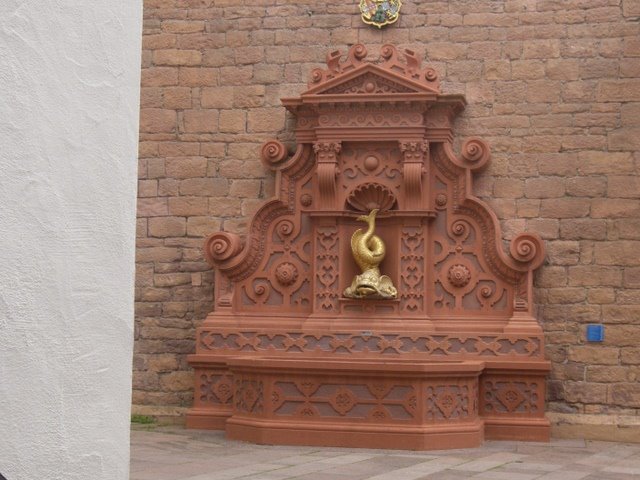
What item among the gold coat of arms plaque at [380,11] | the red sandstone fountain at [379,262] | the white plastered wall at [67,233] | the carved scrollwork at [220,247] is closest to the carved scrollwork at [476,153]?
the red sandstone fountain at [379,262]

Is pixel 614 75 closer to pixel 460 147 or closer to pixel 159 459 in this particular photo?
pixel 460 147

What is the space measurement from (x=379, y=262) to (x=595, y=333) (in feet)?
6.16

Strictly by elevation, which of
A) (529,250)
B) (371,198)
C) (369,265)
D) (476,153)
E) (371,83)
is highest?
(371,83)

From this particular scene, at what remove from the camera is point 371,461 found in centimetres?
776

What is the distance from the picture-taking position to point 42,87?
9.57 ft

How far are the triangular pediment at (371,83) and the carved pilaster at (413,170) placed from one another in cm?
46

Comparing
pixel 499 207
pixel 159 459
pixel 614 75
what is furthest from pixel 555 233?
pixel 159 459

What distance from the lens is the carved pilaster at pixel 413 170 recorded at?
952 cm

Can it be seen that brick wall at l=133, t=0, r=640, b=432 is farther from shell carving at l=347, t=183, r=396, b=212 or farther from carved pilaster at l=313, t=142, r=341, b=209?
shell carving at l=347, t=183, r=396, b=212

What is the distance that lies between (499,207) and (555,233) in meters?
0.52

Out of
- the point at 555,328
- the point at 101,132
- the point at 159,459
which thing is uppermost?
the point at 101,132

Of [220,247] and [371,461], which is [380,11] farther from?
[371,461]

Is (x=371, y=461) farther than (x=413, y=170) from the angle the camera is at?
No

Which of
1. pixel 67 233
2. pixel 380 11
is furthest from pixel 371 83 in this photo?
pixel 67 233
